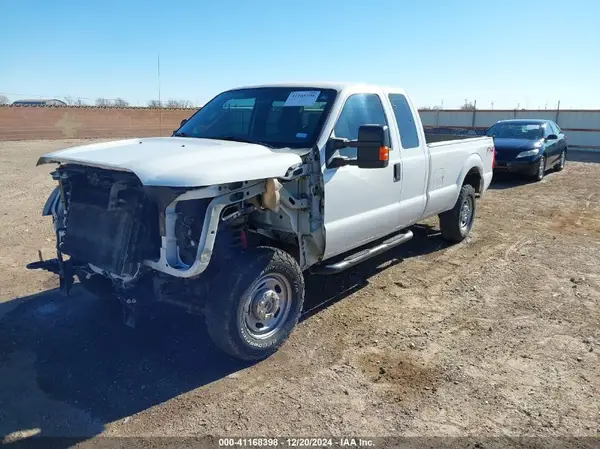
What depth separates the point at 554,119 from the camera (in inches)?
975

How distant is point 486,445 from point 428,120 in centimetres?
2880

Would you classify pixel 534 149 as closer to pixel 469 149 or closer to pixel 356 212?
pixel 469 149

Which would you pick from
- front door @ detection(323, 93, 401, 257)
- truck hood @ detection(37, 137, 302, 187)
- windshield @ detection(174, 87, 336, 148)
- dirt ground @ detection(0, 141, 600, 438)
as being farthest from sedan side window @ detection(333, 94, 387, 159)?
dirt ground @ detection(0, 141, 600, 438)

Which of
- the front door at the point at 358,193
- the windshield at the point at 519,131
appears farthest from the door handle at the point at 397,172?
the windshield at the point at 519,131

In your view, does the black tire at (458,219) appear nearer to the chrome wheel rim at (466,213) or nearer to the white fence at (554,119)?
the chrome wheel rim at (466,213)

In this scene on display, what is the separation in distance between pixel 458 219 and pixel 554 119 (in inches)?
841

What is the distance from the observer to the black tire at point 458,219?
22.6 ft

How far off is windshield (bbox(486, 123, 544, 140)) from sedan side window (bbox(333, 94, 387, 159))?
33.3 ft

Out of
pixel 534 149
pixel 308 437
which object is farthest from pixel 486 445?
pixel 534 149

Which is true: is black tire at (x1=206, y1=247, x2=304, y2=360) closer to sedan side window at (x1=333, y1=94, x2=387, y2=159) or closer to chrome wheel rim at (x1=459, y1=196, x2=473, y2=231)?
sedan side window at (x1=333, y1=94, x2=387, y2=159)

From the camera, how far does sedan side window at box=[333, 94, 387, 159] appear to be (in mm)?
4469

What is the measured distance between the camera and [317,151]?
4.10 meters

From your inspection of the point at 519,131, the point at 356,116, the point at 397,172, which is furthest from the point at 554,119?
the point at 356,116

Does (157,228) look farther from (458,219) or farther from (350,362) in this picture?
(458,219)
